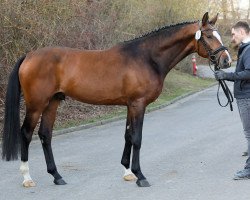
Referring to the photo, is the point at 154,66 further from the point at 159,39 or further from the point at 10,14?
the point at 10,14

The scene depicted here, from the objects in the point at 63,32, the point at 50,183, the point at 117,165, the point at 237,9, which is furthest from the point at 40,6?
the point at 237,9

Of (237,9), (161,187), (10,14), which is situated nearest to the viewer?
(161,187)

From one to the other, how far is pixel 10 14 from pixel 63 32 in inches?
106

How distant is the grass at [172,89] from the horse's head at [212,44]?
6.72m

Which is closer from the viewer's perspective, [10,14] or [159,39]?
[159,39]

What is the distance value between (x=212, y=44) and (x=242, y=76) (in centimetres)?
64

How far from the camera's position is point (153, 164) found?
28.8 ft

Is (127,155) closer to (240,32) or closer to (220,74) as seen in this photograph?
(220,74)

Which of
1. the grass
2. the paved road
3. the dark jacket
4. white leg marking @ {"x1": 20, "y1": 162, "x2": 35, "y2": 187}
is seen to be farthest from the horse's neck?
the grass

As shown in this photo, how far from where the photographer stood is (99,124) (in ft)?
47.7

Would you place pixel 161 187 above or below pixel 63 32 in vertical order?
below

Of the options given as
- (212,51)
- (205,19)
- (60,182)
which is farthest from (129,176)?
(205,19)

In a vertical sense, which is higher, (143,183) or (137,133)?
(137,133)

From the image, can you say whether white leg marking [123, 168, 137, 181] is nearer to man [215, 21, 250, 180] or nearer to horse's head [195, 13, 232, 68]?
man [215, 21, 250, 180]
